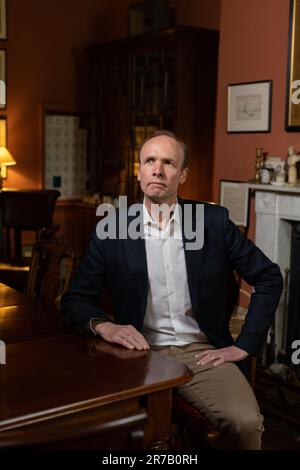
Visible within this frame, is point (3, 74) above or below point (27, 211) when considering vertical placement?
above

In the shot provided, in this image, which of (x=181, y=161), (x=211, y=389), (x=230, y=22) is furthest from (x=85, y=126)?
(x=211, y=389)

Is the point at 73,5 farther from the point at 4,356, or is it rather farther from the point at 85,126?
the point at 4,356

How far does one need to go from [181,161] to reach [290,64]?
196 cm

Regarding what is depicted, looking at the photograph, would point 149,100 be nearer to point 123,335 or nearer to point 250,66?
point 250,66

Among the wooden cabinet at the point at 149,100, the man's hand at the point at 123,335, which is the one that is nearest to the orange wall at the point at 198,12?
the wooden cabinet at the point at 149,100

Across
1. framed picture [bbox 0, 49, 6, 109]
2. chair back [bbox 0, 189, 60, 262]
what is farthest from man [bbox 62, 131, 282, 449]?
framed picture [bbox 0, 49, 6, 109]

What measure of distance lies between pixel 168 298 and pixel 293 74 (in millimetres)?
2218

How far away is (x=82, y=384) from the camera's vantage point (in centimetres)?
135

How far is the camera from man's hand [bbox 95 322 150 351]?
1609 millimetres

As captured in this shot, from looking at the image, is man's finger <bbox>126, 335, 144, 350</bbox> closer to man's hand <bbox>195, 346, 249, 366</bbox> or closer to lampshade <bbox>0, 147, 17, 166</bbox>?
man's hand <bbox>195, 346, 249, 366</bbox>

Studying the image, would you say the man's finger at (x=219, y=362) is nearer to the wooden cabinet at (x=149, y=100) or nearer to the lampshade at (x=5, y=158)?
the wooden cabinet at (x=149, y=100)

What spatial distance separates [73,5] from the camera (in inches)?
232

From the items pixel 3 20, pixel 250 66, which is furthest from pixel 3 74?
pixel 250 66

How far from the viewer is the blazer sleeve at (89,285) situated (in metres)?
1.86
